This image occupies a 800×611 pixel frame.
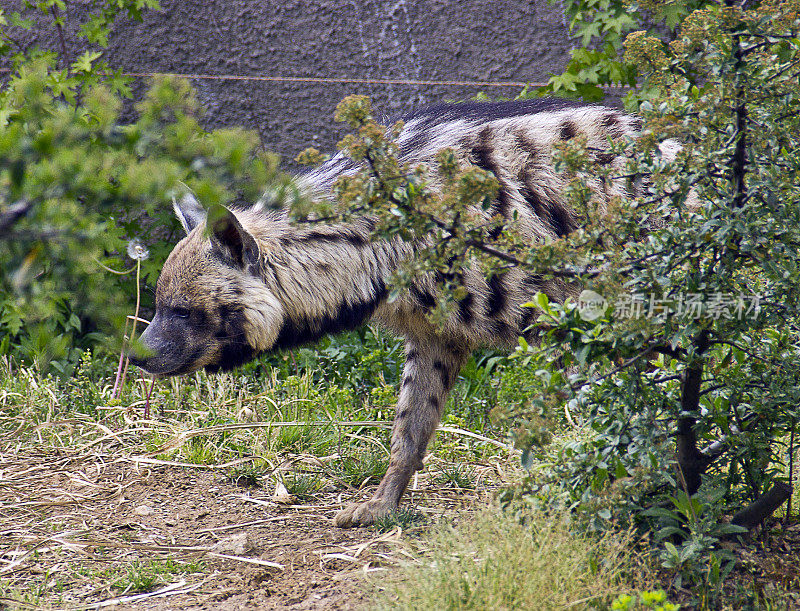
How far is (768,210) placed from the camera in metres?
2.42

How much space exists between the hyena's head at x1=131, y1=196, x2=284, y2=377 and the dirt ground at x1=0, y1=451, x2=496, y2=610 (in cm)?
70

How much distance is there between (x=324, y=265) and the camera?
3.31 meters

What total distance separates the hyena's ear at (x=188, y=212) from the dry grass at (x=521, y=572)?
1.83m

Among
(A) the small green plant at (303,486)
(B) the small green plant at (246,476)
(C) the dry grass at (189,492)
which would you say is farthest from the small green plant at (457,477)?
(B) the small green plant at (246,476)

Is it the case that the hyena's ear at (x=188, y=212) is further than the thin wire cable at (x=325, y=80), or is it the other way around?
the thin wire cable at (x=325, y=80)

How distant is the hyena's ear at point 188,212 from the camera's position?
3.62m

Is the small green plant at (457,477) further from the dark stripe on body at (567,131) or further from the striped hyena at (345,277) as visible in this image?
the dark stripe on body at (567,131)

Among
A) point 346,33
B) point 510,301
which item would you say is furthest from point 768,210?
point 346,33

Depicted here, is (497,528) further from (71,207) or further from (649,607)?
(71,207)

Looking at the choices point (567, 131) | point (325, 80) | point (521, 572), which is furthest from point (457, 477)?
point (325, 80)

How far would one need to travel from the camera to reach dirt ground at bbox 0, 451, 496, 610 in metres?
2.81

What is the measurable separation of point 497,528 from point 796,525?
3.84 feet

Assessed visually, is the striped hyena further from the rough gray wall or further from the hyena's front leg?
the rough gray wall

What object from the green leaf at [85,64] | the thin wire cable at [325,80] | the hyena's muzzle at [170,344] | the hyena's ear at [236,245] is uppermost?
the green leaf at [85,64]
